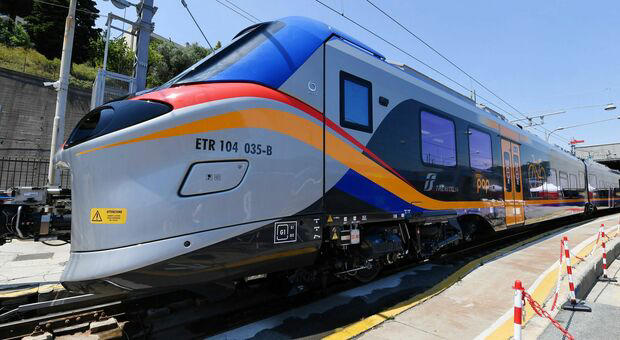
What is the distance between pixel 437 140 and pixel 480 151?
6.69ft

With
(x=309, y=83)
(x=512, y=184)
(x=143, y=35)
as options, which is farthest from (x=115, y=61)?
(x=309, y=83)

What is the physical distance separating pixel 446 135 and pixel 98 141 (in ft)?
18.2

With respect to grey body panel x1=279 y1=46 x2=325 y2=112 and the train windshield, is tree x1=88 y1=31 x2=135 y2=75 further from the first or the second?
grey body panel x1=279 y1=46 x2=325 y2=112

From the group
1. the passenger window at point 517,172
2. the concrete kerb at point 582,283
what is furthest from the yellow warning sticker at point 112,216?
the passenger window at point 517,172

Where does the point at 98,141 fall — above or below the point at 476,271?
above

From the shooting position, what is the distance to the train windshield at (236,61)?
11.3ft

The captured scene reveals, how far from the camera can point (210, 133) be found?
3070mm

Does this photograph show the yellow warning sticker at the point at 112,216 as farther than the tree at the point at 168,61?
No

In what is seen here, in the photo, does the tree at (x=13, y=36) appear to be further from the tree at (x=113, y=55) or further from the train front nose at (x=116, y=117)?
the train front nose at (x=116, y=117)

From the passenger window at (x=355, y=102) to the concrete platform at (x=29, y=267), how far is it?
4.54 metres

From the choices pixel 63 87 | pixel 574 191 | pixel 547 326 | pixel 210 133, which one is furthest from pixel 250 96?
pixel 574 191

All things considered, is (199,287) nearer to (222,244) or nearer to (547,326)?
(222,244)

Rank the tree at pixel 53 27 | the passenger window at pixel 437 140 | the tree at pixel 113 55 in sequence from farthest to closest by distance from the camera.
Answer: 1. the tree at pixel 113 55
2. the tree at pixel 53 27
3. the passenger window at pixel 437 140

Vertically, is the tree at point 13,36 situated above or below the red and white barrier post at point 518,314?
above
